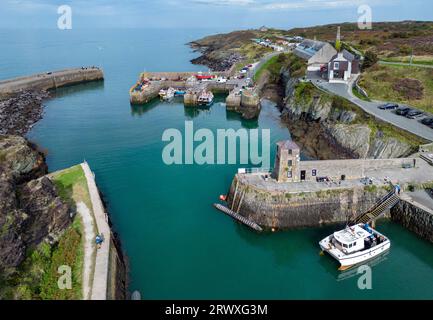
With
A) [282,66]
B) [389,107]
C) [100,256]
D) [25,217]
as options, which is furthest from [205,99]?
[100,256]

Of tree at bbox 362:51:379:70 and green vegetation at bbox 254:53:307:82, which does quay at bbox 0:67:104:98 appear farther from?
tree at bbox 362:51:379:70

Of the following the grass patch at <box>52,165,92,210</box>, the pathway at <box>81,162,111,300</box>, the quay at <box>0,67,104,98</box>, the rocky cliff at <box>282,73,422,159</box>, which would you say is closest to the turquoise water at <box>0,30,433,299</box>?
the pathway at <box>81,162,111,300</box>

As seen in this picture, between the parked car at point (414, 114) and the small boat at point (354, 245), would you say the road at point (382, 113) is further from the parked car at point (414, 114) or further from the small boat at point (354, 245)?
the small boat at point (354, 245)

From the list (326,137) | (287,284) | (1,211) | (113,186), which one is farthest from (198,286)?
(326,137)

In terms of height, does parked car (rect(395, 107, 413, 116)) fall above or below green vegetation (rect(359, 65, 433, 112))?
below

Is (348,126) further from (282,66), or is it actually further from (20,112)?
(20,112)
